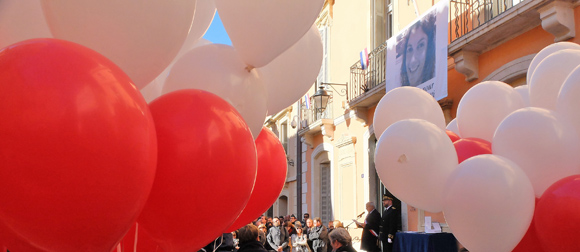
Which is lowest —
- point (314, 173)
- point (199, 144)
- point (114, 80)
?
point (199, 144)

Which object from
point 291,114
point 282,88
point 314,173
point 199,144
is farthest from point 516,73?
point 291,114

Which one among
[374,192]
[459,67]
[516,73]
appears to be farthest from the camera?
[374,192]

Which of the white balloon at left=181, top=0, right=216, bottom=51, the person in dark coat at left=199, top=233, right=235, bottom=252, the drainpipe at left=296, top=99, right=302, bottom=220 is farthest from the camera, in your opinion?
the drainpipe at left=296, top=99, right=302, bottom=220

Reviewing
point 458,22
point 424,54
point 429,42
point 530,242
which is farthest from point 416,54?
point 530,242

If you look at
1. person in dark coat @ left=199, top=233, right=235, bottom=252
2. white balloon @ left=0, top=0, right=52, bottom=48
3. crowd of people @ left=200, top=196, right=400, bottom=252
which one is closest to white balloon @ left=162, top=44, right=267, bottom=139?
white balloon @ left=0, top=0, right=52, bottom=48

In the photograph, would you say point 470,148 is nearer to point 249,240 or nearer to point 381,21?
point 249,240

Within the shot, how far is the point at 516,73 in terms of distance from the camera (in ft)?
23.6

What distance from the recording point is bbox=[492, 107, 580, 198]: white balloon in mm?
2895

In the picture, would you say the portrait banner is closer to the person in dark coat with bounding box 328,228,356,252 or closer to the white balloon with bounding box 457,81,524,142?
the person in dark coat with bounding box 328,228,356,252

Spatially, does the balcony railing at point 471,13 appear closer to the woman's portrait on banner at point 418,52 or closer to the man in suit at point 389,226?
the woman's portrait on banner at point 418,52

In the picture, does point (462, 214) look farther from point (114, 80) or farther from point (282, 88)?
point (114, 80)

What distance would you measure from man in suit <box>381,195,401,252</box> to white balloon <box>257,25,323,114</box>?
5.64 meters

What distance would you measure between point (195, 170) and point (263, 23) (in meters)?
0.69

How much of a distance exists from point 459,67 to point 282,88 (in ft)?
19.7
